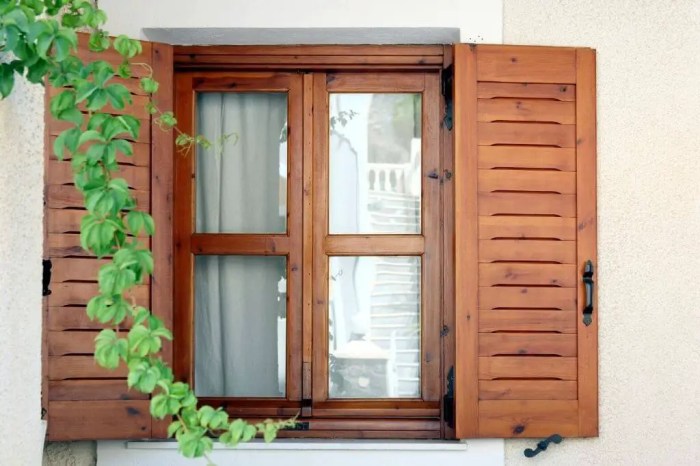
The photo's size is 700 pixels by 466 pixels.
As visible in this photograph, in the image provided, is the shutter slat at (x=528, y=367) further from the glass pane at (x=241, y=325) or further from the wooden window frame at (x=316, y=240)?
the glass pane at (x=241, y=325)

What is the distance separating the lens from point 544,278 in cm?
433

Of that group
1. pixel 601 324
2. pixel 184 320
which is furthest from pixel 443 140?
pixel 184 320

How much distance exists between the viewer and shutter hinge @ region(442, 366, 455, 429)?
439cm

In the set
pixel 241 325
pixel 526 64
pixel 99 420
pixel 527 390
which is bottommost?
pixel 99 420

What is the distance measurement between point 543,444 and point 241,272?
1.56 metres

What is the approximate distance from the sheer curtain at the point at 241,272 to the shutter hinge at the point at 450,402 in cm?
76

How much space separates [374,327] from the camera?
462cm

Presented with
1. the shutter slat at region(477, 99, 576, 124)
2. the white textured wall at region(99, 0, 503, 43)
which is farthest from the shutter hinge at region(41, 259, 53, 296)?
the shutter slat at region(477, 99, 576, 124)

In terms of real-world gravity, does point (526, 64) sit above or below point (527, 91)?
above

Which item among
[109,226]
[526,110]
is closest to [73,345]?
[109,226]

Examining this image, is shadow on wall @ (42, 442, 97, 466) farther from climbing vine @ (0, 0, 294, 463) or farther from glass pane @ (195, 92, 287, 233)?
climbing vine @ (0, 0, 294, 463)

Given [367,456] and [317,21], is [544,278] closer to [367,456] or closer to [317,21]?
[367,456]

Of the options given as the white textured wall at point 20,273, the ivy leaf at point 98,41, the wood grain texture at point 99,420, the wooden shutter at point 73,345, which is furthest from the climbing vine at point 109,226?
the wood grain texture at point 99,420

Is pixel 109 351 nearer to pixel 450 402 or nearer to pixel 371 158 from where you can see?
pixel 450 402
